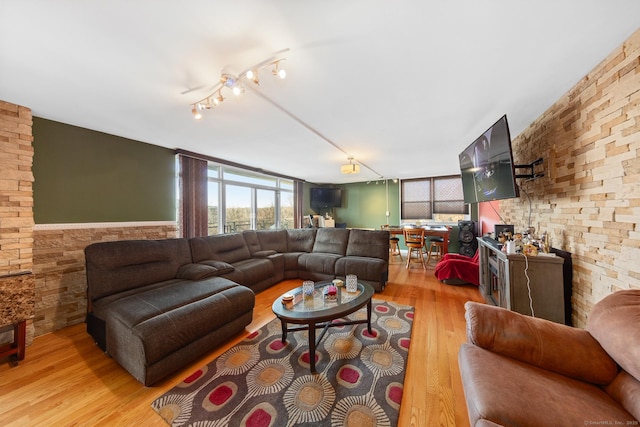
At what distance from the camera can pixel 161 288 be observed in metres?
2.30

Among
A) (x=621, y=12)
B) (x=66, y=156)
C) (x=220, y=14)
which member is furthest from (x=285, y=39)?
(x=66, y=156)

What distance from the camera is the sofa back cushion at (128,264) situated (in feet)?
7.11

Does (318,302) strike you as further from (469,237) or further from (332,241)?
(469,237)

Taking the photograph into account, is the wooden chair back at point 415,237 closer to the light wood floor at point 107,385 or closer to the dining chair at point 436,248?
the dining chair at point 436,248

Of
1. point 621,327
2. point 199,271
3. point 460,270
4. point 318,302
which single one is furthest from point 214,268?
point 460,270

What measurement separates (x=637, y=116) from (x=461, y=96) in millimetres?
1074

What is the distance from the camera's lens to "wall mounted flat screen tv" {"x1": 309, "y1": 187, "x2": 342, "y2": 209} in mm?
7094

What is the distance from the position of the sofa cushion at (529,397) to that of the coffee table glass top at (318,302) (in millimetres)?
1030

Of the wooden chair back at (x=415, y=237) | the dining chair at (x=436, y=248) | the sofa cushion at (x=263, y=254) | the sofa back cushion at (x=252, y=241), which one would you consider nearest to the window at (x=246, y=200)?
the sofa back cushion at (x=252, y=241)

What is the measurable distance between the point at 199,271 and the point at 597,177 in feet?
12.8

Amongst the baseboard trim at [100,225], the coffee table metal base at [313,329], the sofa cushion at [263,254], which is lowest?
the coffee table metal base at [313,329]

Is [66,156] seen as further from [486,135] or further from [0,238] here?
[486,135]

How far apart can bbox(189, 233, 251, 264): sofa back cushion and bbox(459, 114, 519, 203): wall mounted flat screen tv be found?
3.71 m

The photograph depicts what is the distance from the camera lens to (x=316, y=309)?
6.26 feet
